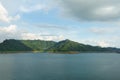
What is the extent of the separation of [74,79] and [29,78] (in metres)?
24.7

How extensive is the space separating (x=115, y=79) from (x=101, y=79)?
24.3ft

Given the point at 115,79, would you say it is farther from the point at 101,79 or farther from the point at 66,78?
Result: the point at 66,78

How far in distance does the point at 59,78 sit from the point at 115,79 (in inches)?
1179

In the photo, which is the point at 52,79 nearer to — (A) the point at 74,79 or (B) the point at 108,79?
(A) the point at 74,79

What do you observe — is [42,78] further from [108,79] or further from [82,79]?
[108,79]

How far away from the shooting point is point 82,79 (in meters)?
108

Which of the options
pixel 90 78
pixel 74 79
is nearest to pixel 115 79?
pixel 90 78

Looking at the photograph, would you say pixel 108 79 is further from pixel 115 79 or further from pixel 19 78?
pixel 19 78

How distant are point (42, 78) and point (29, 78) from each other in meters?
7.19

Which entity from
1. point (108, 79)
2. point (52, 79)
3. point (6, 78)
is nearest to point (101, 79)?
point (108, 79)

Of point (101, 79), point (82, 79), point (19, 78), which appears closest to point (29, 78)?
point (19, 78)

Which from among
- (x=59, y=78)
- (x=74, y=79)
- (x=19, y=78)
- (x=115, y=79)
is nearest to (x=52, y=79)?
(x=59, y=78)

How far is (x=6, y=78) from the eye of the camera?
110 meters

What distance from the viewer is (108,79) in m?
108
